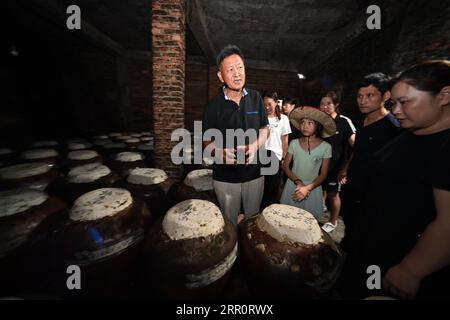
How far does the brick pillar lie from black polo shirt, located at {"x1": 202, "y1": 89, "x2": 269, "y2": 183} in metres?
1.38

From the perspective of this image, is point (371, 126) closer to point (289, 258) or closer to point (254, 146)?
point (254, 146)

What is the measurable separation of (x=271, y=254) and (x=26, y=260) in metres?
1.79

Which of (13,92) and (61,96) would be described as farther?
(61,96)

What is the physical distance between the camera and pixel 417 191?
103 cm

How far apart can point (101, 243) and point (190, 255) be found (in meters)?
0.69

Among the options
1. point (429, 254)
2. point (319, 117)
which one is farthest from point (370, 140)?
point (429, 254)

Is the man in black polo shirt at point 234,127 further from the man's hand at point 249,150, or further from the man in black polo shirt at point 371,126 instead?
the man in black polo shirt at point 371,126

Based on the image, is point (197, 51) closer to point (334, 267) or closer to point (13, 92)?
point (13, 92)

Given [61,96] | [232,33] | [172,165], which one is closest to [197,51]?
[232,33]

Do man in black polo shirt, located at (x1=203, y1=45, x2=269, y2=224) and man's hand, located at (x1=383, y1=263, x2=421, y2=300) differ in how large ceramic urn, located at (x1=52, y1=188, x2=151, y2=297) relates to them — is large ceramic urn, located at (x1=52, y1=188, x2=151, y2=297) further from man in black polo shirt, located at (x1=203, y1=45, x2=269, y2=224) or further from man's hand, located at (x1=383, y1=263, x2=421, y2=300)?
man's hand, located at (x1=383, y1=263, x2=421, y2=300)

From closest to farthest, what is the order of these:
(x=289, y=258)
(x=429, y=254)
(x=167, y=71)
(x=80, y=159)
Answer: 1. (x=429, y=254)
2. (x=289, y=258)
3. (x=80, y=159)
4. (x=167, y=71)

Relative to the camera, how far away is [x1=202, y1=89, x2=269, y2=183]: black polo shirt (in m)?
2.04

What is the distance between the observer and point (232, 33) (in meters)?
5.70

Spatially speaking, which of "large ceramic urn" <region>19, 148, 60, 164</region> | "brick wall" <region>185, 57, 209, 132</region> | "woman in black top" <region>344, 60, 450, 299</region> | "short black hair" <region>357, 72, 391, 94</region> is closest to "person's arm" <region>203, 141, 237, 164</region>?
"woman in black top" <region>344, 60, 450, 299</region>
